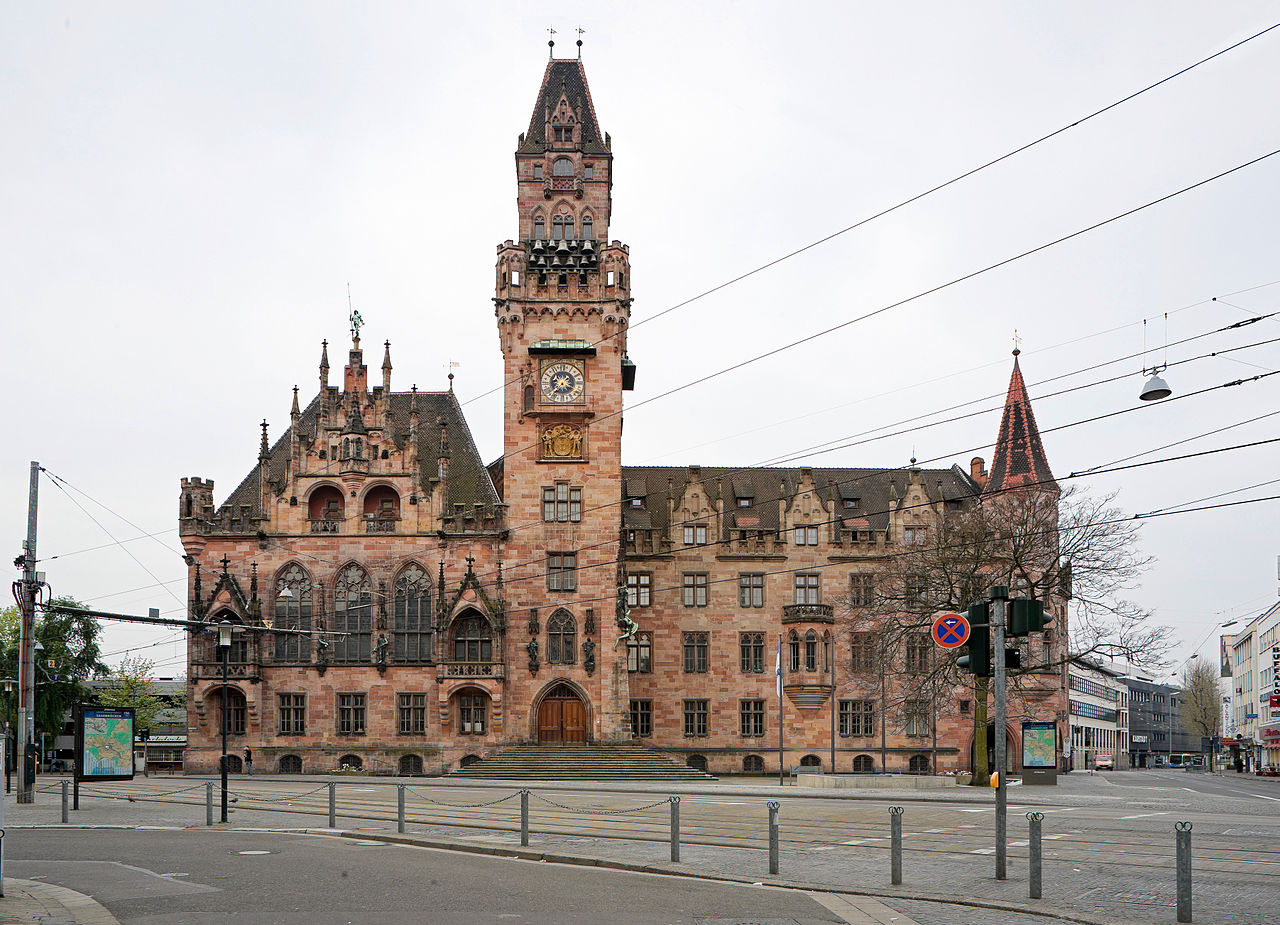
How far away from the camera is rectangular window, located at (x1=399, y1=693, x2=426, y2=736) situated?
57.2m

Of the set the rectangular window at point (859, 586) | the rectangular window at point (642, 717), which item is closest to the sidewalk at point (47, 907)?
the rectangular window at point (642, 717)

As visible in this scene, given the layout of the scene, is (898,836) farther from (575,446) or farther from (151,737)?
(151,737)

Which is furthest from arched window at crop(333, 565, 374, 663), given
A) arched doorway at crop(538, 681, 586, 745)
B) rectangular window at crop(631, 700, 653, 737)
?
rectangular window at crop(631, 700, 653, 737)

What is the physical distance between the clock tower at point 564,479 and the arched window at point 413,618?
3.65 metres

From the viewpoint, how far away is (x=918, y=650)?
52281mm

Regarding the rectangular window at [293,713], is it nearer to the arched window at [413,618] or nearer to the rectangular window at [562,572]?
the arched window at [413,618]

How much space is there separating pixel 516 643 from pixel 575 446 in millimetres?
9052

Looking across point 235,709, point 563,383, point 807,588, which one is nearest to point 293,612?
point 235,709

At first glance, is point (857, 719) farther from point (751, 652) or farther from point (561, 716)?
point (561, 716)

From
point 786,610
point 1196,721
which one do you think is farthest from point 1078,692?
point 786,610

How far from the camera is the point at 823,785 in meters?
45.5

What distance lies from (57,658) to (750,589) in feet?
130

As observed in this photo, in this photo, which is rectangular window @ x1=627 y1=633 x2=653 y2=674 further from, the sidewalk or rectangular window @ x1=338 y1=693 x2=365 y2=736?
the sidewalk

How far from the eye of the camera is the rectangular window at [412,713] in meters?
57.2
